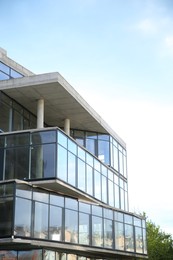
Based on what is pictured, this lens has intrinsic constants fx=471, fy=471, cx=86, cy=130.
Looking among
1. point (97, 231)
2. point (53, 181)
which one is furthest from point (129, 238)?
point (53, 181)

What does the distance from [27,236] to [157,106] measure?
1062cm

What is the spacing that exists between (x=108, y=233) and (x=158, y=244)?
26.5m

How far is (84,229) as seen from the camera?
3072 cm

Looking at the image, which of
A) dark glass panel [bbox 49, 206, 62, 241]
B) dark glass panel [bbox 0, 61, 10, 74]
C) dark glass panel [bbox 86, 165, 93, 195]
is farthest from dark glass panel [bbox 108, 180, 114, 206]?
dark glass panel [bbox 0, 61, 10, 74]

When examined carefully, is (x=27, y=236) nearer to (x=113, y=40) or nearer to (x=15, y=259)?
(x=15, y=259)

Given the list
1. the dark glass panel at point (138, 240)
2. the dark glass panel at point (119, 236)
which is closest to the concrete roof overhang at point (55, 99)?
the dark glass panel at point (119, 236)

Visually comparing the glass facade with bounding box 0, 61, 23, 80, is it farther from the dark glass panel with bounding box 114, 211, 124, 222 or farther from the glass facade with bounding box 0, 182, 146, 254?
the dark glass panel with bounding box 114, 211, 124, 222

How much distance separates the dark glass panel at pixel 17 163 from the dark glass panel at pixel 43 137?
779 mm

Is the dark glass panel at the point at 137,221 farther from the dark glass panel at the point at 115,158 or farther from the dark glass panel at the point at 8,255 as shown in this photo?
the dark glass panel at the point at 8,255

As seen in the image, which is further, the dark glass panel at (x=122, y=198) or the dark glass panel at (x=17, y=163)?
the dark glass panel at (x=122, y=198)

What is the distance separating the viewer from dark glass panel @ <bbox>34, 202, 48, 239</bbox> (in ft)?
85.3

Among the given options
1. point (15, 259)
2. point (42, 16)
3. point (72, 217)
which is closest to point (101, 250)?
point (72, 217)

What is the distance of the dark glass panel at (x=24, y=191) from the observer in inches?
997

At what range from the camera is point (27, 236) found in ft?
82.4
